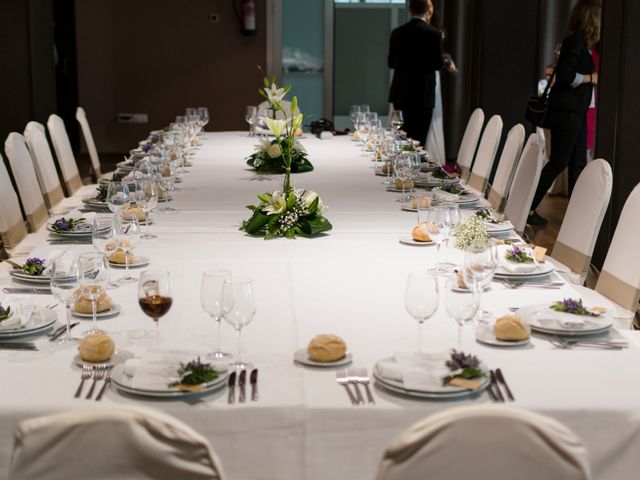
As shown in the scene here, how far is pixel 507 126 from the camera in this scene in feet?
31.3

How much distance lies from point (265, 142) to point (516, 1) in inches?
189

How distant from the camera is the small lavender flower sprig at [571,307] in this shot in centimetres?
258

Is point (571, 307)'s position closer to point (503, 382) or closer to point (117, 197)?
point (503, 382)

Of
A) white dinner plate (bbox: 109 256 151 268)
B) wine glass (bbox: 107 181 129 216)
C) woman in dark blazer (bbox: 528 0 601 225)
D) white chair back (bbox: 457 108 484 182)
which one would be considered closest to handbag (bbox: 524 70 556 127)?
woman in dark blazer (bbox: 528 0 601 225)

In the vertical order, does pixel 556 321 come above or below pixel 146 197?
below

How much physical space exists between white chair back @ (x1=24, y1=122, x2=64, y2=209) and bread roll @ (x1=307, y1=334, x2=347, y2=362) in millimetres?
3712

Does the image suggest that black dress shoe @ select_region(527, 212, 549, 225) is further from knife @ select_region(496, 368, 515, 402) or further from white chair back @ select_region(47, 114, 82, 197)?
knife @ select_region(496, 368, 515, 402)

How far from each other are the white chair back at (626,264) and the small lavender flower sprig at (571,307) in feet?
3.05

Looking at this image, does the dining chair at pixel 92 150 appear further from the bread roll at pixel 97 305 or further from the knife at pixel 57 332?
the knife at pixel 57 332

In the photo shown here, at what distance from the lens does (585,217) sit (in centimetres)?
401

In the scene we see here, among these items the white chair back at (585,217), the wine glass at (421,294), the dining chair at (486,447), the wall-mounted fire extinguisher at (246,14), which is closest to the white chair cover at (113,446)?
the dining chair at (486,447)

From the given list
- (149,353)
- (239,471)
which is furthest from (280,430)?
(149,353)

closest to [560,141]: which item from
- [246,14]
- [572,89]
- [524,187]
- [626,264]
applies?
[572,89]

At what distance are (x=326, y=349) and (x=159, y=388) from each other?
38 centimetres
